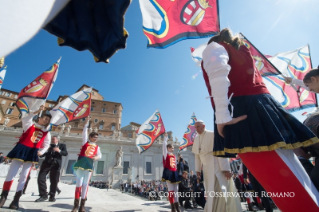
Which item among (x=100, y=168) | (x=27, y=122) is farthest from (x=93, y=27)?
(x=100, y=168)

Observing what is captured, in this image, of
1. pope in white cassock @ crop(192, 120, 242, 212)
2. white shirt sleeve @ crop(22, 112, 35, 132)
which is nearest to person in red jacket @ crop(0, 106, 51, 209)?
white shirt sleeve @ crop(22, 112, 35, 132)

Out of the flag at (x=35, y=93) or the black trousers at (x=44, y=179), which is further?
the black trousers at (x=44, y=179)

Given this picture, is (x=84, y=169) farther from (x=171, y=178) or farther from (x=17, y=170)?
(x=171, y=178)

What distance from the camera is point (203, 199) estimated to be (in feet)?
21.8

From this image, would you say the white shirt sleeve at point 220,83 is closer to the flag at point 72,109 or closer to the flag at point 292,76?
the flag at point 292,76

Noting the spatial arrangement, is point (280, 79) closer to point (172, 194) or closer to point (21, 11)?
point (172, 194)

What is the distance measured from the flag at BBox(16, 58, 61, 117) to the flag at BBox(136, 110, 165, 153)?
6.13m

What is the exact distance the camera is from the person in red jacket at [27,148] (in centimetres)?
339

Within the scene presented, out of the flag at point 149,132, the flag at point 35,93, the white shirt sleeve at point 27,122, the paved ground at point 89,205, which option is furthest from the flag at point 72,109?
the flag at point 149,132

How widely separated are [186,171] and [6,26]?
7.68 metres

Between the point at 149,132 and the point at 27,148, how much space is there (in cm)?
668

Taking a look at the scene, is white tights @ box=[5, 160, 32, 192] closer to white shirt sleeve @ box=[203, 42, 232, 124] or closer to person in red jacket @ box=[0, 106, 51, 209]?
person in red jacket @ box=[0, 106, 51, 209]

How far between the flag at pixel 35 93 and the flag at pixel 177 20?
3.48m

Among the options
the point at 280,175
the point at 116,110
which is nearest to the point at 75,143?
the point at 116,110
